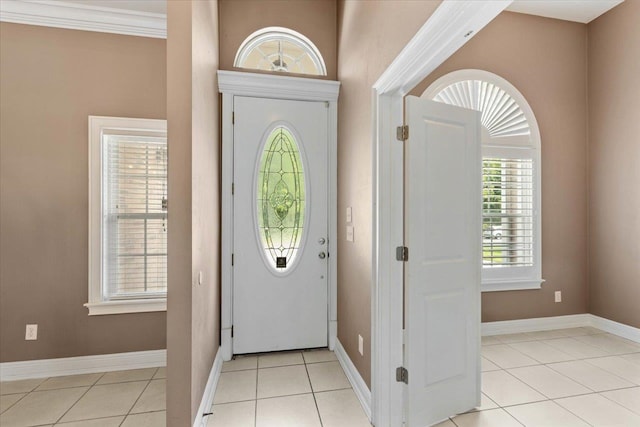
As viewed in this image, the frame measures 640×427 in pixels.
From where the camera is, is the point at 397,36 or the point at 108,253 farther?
the point at 108,253

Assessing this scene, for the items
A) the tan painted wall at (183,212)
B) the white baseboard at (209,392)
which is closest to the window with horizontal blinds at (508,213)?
the white baseboard at (209,392)

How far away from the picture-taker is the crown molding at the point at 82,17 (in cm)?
256

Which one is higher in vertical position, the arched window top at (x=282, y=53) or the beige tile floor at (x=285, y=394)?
the arched window top at (x=282, y=53)

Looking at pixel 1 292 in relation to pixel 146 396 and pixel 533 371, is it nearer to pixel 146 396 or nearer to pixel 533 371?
pixel 146 396

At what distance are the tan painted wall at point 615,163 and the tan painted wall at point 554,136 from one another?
0.11 m

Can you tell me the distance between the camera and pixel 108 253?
9.14 feet

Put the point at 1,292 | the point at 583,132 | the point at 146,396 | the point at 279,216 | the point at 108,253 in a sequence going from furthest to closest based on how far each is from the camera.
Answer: the point at 583,132 < the point at 279,216 < the point at 108,253 < the point at 1,292 < the point at 146,396

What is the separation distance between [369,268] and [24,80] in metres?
3.16

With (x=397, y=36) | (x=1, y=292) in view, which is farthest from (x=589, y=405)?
(x=1, y=292)

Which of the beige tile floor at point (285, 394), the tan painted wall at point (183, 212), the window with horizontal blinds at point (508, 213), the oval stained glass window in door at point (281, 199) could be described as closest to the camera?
the tan painted wall at point (183, 212)

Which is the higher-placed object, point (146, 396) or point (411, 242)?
point (411, 242)

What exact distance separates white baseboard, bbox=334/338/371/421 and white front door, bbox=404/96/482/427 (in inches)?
12.2

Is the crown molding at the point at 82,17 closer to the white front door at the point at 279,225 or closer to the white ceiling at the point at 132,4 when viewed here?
the white ceiling at the point at 132,4

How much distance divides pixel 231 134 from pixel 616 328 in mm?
4512
